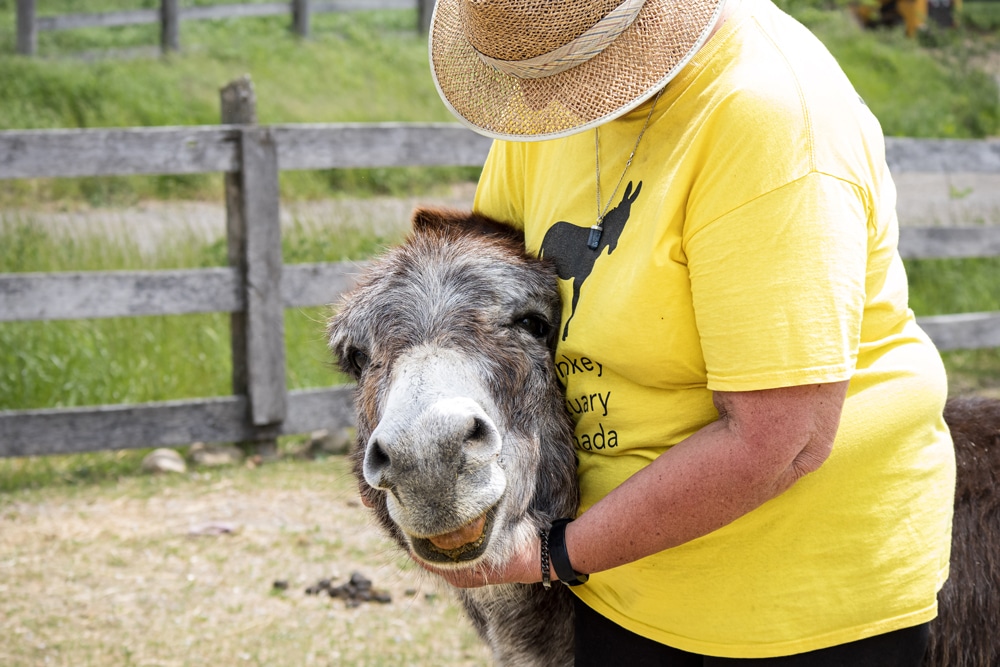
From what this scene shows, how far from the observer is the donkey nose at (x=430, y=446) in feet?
4.65

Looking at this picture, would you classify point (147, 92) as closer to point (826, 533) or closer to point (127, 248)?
point (127, 248)

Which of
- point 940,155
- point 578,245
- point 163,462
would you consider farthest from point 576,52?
point 940,155

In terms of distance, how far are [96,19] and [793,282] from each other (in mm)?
18741

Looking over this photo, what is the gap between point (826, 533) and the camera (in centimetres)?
154

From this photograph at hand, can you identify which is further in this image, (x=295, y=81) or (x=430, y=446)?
(x=295, y=81)

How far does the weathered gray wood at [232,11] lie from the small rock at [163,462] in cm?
1506

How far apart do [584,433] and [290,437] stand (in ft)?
13.6

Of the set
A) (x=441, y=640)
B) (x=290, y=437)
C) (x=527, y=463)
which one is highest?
(x=527, y=463)

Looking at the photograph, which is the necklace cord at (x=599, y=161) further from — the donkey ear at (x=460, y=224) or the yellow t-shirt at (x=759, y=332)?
the donkey ear at (x=460, y=224)

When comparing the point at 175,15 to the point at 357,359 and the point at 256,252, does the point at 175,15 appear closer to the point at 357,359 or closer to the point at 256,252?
the point at 256,252

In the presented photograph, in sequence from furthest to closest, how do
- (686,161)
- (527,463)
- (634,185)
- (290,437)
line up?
(290,437)
(527,463)
(634,185)
(686,161)

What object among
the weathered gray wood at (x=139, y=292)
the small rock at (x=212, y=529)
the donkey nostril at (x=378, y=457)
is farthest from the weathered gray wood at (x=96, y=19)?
the donkey nostril at (x=378, y=457)

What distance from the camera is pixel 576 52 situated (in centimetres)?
147

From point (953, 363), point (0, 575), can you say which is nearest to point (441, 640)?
point (0, 575)
